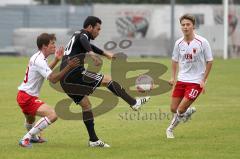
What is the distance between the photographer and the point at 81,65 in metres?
13.8

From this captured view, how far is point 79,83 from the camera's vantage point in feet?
45.8

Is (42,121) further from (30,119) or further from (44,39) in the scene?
(44,39)

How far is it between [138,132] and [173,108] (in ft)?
3.82

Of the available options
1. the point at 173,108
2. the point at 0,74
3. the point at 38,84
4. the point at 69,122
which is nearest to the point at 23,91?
the point at 38,84

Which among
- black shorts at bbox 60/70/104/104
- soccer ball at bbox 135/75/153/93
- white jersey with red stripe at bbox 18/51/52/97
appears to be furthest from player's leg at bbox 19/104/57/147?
soccer ball at bbox 135/75/153/93

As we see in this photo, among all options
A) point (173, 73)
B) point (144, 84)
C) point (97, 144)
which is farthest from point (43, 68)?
point (144, 84)

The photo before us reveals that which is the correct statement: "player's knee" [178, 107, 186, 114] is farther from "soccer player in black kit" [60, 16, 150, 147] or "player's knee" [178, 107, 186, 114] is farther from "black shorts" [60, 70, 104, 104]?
"black shorts" [60, 70, 104, 104]

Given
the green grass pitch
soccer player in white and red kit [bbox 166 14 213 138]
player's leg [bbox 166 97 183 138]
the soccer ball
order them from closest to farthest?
the green grass pitch < soccer player in white and red kit [bbox 166 14 213 138] < player's leg [bbox 166 97 183 138] < the soccer ball

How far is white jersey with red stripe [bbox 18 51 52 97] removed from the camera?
1328 centimetres

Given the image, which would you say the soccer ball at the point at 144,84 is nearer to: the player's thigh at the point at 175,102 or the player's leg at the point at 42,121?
the player's thigh at the point at 175,102

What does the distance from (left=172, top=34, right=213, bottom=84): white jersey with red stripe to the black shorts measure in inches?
69.0

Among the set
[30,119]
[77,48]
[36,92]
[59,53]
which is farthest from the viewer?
[30,119]

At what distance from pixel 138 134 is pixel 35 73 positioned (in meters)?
3.05

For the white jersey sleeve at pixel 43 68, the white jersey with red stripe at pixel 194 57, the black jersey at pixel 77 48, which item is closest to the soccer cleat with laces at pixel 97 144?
the black jersey at pixel 77 48
